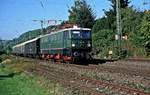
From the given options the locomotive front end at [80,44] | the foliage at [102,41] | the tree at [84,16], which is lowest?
the locomotive front end at [80,44]

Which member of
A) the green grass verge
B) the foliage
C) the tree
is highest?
the tree

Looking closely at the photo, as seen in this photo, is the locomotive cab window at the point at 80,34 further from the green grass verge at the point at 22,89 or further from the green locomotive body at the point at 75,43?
the green grass verge at the point at 22,89

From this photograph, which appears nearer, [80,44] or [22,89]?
[22,89]

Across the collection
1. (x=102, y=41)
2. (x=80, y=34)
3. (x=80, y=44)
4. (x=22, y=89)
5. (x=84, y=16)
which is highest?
(x=84, y=16)

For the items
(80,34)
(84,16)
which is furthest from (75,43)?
(84,16)

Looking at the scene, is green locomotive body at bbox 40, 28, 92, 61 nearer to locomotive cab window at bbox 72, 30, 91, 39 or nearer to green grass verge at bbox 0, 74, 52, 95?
locomotive cab window at bbox 72, 30, 91, 39

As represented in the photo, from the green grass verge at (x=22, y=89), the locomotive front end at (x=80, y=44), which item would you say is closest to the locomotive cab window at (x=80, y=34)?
the locomotive front end at (x=80, y=44)

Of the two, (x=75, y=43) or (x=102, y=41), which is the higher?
(x=102, y=41)

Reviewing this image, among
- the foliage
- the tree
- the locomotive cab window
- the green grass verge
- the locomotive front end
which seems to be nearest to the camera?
the green grass verge

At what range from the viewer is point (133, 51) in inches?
1994

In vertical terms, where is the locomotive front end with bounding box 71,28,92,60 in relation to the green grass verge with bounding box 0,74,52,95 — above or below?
above

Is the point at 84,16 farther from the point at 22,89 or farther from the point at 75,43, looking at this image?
the point at 22,89

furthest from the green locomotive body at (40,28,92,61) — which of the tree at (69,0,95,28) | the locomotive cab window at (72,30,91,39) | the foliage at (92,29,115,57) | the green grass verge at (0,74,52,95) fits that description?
the tree at (69,0,95,28)

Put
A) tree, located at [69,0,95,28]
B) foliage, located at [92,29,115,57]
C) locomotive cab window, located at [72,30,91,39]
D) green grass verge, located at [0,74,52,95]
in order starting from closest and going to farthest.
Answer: green grass verge, located at [0,74,52,95] < locomotive cab window, located at [72,30,91,39] < foliage, located at [92,29,115,57] < tree, located at [69,0,95,28]
